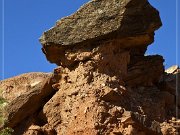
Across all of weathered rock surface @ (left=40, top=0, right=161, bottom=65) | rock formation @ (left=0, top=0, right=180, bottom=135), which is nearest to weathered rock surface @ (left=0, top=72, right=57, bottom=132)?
rock formation @ (left=0, top=0, right=180, bottom=135)

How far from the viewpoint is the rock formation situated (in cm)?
1922

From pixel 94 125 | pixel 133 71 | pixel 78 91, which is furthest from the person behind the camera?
pixel 133 71

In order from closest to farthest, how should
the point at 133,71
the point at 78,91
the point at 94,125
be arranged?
the point at 94,125
the point at 78,91
the point at 133,71

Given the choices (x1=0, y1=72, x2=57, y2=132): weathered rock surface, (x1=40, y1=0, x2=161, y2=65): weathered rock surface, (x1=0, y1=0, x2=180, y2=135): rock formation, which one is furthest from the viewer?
(x1=0, y1=72, x2=57, y2=132): weathered rock surface

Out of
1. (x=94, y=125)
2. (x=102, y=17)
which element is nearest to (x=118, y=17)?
(x=102, y=17)

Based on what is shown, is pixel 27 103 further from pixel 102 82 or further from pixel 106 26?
pixel 106 26

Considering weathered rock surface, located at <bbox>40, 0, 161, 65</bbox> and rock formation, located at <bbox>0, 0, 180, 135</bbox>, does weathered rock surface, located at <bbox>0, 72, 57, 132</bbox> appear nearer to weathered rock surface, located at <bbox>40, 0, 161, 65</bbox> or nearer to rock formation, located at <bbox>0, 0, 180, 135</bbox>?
rock formation, located at <bbox>0, 0, 180, 135</bbox>

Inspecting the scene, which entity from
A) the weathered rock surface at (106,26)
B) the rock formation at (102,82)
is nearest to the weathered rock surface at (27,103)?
the rock formation at (102,82)

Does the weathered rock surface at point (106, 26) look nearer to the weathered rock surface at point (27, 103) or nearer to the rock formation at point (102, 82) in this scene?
the rock formation at point (102, 82)

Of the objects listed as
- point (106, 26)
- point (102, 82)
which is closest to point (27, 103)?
point (102, 82)

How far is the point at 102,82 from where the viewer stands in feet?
65.5

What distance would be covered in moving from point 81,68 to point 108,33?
5.48ft

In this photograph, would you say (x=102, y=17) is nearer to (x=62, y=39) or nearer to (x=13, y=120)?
(x=62, y=39)

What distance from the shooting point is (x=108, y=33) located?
2042 cm
